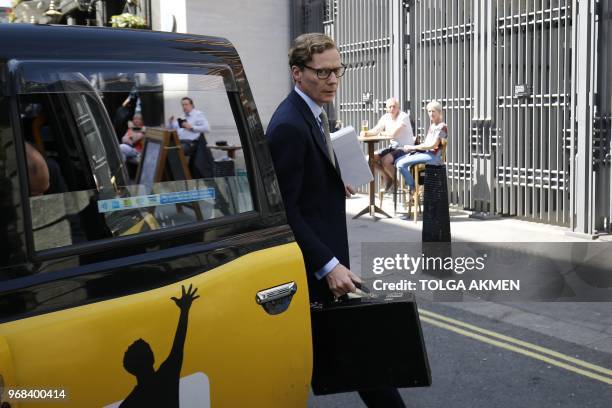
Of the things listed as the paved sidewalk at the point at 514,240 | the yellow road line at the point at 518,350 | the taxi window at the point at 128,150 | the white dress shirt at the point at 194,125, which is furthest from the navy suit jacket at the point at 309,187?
the paved sidewalk at the point at 514,240

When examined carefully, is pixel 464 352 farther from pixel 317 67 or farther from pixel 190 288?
pixel 190 288

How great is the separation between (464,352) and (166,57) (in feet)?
11.8

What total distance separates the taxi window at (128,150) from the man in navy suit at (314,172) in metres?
0.49

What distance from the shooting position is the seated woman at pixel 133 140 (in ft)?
8.23

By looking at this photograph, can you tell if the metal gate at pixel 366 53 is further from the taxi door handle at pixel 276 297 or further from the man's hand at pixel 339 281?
the taxi door handle at pixel 276 297

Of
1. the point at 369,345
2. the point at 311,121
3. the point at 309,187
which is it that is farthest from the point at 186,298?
the point at 311,121

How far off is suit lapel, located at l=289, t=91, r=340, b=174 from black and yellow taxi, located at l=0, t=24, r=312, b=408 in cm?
52

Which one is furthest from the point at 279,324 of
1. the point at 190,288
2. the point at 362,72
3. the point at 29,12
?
the point at 29,12

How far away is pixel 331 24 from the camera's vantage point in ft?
48.1

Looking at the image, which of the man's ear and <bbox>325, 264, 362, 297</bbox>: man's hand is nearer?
<bbox>325, 264, 362, 297</bbox>: man's hand

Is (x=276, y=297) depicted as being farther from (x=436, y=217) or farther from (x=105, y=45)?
(x=436, y=217)

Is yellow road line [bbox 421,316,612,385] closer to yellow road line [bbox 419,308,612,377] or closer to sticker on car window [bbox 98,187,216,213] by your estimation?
yellow road line [bbox 419,308,612,377]

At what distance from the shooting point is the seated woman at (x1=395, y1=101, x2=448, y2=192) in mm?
10523

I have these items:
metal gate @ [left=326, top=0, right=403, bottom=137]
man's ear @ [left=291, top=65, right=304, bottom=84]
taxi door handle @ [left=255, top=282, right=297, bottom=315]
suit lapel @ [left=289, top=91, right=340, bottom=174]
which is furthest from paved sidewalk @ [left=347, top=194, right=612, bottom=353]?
taxi door handle @ [left=255, top=282, right=297, bottom=315]
